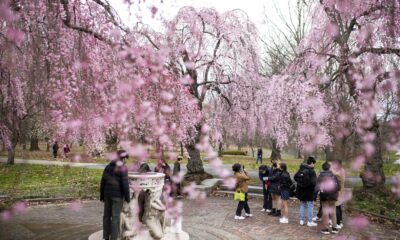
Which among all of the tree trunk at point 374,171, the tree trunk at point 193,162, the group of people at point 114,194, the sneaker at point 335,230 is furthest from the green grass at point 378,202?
the group of people at point 114,194

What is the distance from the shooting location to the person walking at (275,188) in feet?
34.0

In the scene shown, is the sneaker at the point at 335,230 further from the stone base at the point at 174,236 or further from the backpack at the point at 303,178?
the stone base at the point at 174,236

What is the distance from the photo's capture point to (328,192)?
885 cm

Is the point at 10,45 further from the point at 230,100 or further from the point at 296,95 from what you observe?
the point at 230,100

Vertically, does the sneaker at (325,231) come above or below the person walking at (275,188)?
below

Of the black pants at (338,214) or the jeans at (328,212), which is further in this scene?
the black pants at (338,214)

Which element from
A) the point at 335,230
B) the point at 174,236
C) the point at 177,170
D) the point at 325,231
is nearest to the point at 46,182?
the point at 177,170

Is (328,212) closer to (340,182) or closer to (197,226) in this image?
(340,182)

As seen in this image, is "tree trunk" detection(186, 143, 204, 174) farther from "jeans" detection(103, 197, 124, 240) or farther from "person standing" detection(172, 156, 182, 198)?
"jeans" detection(103, 197, 124, 240)

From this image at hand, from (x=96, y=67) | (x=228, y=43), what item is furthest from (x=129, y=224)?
(x=228, y=43)

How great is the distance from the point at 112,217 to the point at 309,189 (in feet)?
15.5

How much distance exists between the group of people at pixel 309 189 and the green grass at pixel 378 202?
2.37 m

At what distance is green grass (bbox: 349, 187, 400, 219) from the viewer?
11.4m

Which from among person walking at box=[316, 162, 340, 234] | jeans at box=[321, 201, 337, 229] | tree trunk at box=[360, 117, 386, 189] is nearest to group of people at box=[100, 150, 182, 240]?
person walking at box=[316, 162, 340, 234]
